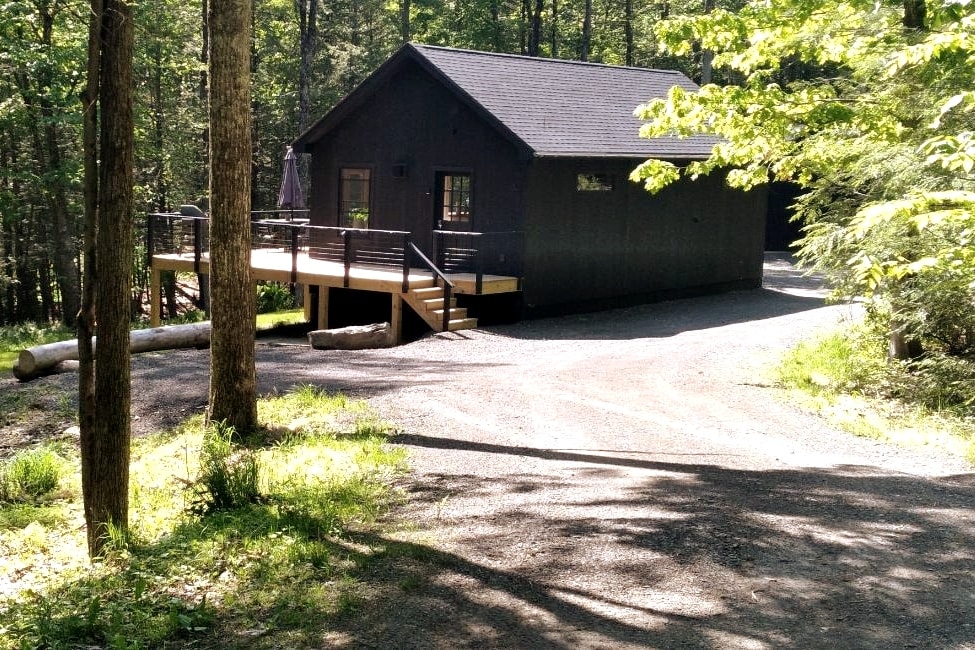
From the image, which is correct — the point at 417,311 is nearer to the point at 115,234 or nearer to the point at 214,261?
the point at 214,261

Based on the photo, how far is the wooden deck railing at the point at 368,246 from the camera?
1878 cm

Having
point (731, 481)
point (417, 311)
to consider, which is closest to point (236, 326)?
point (731, 481)

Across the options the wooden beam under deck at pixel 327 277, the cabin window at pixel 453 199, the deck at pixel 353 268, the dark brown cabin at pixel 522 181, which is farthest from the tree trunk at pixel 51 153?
the cabin window at pixel 453 199

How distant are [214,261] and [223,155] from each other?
932 millimetres

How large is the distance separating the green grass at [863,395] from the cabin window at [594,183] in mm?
5741

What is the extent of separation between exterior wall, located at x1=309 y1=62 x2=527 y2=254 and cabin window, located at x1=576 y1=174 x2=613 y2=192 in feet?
5.51

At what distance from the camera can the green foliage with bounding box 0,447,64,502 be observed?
859cm

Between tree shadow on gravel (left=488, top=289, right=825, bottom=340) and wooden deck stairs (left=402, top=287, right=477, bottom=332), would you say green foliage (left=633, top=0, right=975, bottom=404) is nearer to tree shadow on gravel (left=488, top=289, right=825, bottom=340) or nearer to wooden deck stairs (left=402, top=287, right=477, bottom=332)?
tree shadow on gravel (left=488, top=289, right=825, bottom=340)

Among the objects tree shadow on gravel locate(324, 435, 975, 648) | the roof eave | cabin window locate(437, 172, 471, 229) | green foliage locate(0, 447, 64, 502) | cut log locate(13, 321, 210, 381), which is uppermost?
the roof eave

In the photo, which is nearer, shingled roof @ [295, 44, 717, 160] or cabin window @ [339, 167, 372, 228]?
shingled roof @ [295, 44, 717, 160]

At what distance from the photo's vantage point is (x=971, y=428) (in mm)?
10586

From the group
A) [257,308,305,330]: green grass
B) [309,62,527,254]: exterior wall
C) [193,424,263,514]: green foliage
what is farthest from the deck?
[193,424,263,514]: green foliage

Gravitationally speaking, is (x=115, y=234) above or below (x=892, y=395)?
above

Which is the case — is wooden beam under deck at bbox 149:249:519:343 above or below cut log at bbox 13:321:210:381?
above
